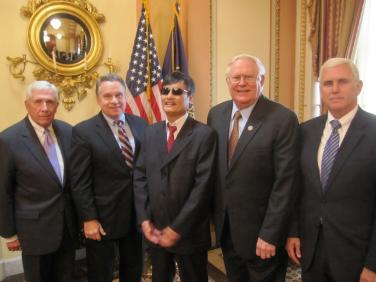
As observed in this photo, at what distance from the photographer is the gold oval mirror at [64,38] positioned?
2980 millimetres

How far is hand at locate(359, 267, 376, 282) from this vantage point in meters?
1.52

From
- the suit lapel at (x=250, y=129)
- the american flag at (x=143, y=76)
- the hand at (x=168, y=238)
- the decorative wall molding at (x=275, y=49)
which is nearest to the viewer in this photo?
the suit lapel at (x=250, y=129)

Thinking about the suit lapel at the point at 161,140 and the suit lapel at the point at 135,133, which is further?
the suit lapel at the point at 135,133

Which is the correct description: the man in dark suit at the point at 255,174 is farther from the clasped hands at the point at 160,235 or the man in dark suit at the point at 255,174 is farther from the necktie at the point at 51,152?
the necktie at the point at 51,152

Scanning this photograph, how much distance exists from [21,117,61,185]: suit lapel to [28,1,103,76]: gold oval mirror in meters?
1.23

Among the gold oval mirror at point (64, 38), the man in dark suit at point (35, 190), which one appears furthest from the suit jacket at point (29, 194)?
the gold oval mirror at point (64, 38)

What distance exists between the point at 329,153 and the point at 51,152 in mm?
1591

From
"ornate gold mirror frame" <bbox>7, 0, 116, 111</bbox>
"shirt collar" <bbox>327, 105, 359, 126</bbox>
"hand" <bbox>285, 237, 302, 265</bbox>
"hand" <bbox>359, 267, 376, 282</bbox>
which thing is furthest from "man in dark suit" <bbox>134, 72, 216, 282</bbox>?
"ornate gold mirror frame" <bbox>7, 0, 116, 111</bbox>

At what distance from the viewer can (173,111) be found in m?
1.96

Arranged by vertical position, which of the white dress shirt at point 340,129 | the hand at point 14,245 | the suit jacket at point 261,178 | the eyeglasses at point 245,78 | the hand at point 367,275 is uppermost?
the eyeglasses at point 245,78

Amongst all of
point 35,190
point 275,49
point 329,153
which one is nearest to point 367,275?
point 329,153

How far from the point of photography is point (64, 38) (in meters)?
3.12

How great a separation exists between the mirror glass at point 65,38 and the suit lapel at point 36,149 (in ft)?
4.31

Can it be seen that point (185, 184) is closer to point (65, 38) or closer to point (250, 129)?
point (250, 129)
